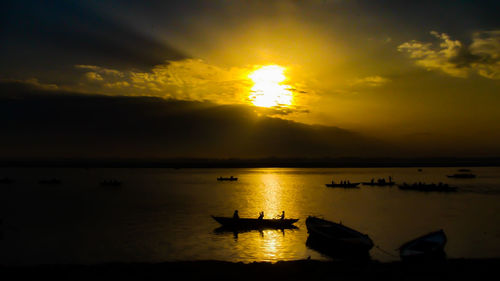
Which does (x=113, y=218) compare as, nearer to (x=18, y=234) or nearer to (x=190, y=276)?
(x=18, y=234)

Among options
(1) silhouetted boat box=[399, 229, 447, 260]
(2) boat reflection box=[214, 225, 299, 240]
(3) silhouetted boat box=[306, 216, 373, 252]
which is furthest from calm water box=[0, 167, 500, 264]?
(1) silhouetted boat box=[399, 229, 447, 260]

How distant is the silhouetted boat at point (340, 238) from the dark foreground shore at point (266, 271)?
593cm

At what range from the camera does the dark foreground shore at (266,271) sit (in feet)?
59.6

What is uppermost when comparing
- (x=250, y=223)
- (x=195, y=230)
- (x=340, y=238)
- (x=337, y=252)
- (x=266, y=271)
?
(x=266, y=271)

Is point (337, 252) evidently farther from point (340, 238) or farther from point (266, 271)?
point (266, 271)

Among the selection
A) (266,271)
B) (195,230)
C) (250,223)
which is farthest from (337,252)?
(195,230)

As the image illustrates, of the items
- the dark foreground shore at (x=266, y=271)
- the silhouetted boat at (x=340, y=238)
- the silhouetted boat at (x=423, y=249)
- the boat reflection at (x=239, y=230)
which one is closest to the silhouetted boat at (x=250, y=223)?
the boat reflection at (x=239, y=230)

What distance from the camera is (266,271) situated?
19.3 meters

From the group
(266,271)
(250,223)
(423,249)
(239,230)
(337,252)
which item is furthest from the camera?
(250,223)

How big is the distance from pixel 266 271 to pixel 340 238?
11.1 metres

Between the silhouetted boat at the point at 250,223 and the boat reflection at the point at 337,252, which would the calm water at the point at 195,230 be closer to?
the boat reflection at the point at 337,252

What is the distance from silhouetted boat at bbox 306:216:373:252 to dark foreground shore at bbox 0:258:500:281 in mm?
5931

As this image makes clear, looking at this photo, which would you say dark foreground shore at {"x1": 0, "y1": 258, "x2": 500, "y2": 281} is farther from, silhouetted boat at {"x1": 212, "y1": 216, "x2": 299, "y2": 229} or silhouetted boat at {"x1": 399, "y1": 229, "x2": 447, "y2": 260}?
silhouetted boat at {"x1": 212, "y1": 216, "x2": 299, "y2": 229}

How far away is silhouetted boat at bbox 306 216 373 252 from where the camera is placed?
2730 cm
